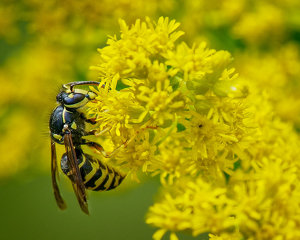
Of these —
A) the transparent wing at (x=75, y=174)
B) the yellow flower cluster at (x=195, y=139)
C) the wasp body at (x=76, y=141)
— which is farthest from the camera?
the wasp body at (x=76, y=141)

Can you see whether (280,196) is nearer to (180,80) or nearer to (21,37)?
(180,80)

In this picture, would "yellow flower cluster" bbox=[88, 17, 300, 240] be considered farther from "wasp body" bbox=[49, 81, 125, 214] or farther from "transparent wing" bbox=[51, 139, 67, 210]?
"transparent wing" bbox=[51, 139, 67, 210]

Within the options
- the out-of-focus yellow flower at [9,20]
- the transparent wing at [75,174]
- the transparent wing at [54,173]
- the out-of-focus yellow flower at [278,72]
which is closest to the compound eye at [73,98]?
the transparent wing at [75,174]

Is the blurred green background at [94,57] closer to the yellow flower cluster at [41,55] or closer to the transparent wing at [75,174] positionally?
the yellow flower cluster at [41,55]

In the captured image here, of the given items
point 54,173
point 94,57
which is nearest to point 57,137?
point 54,173

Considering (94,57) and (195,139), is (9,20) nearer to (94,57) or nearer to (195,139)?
(94,57)

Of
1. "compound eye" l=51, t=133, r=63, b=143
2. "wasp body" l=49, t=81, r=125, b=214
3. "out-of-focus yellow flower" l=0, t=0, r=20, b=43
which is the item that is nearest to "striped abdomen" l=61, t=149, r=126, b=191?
"wasp body" l=49, t=81, r=125, b=214
